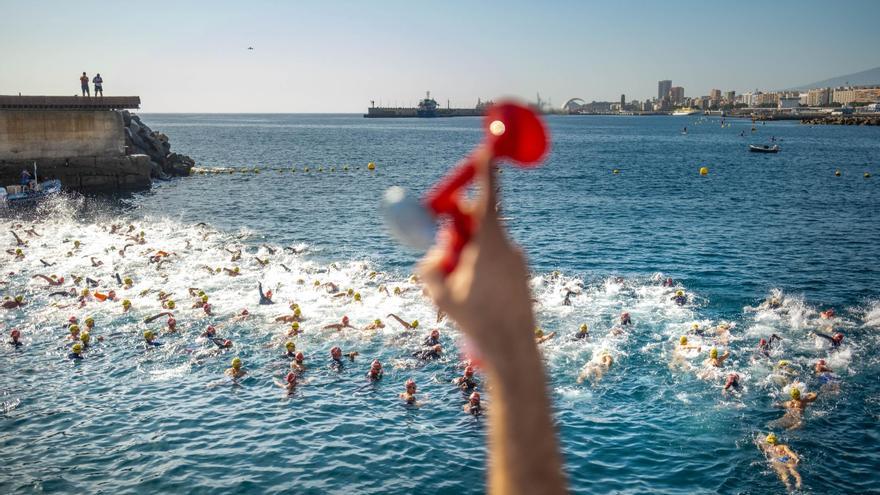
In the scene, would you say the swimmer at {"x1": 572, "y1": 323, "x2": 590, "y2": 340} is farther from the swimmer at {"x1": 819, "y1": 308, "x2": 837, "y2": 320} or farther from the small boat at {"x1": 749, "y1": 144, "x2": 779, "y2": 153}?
the small boat at {"x1": 749, "y1": 144, "x2": 779, "y2": 153}

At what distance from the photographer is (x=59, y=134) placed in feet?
192

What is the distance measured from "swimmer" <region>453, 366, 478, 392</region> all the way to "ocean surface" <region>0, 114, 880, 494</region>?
0.45m

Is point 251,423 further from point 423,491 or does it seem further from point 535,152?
point 535,152

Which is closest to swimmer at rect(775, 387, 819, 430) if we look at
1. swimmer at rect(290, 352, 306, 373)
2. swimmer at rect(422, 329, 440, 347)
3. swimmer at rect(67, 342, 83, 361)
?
swimmer at rect(422, 329, 440, 347)

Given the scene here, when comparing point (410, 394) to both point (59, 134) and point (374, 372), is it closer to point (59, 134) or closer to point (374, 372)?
point (374, 372)

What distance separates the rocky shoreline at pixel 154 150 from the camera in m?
72.8

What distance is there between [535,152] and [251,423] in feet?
57.8

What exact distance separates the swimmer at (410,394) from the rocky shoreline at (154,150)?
201 ft

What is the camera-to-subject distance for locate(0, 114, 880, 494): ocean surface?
15.8 metres

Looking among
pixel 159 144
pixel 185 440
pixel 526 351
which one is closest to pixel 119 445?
pixel 185 440

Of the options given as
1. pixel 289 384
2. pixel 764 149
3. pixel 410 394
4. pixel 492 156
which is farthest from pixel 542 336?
pixel 764 149

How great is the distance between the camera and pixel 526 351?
2.27 metres

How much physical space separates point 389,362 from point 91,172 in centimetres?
5050

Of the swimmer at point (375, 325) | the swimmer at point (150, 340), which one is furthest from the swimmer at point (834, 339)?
the swimmer at point (150, 340)
